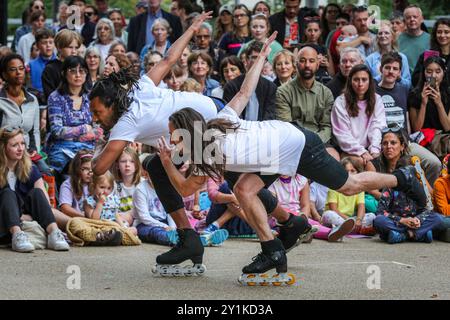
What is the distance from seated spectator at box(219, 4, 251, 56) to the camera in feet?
39.9

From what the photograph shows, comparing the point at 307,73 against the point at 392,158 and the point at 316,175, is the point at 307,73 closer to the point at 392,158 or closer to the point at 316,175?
the point at 392,158

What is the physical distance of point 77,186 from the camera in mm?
8984

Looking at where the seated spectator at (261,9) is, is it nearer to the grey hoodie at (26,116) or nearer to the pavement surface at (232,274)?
the grey hoodie at (26,116)

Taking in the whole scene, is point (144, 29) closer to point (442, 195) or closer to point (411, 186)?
point (442, 195)

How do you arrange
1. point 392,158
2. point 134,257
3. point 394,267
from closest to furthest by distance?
1. point 394,267
2. point 134,257
3. point 392,158

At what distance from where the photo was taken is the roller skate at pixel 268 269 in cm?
658

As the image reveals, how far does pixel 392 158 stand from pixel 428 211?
0.86 m

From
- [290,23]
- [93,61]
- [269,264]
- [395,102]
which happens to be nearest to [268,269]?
[269,264]

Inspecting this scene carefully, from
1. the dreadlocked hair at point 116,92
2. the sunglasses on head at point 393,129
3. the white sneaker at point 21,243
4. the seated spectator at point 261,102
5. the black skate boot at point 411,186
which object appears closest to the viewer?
the dreadlocked hair at point 116,92

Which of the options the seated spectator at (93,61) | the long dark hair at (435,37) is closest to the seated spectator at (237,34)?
the seated spectator at (93,61)

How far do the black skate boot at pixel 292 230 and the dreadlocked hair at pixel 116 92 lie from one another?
1.53 metres

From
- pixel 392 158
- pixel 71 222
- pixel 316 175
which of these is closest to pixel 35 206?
pixel 71 222

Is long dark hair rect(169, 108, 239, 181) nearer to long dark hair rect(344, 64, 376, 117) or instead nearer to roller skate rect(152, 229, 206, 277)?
roller skate rect(152, 229, 206, 277)

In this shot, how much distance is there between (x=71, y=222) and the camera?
845 cm
